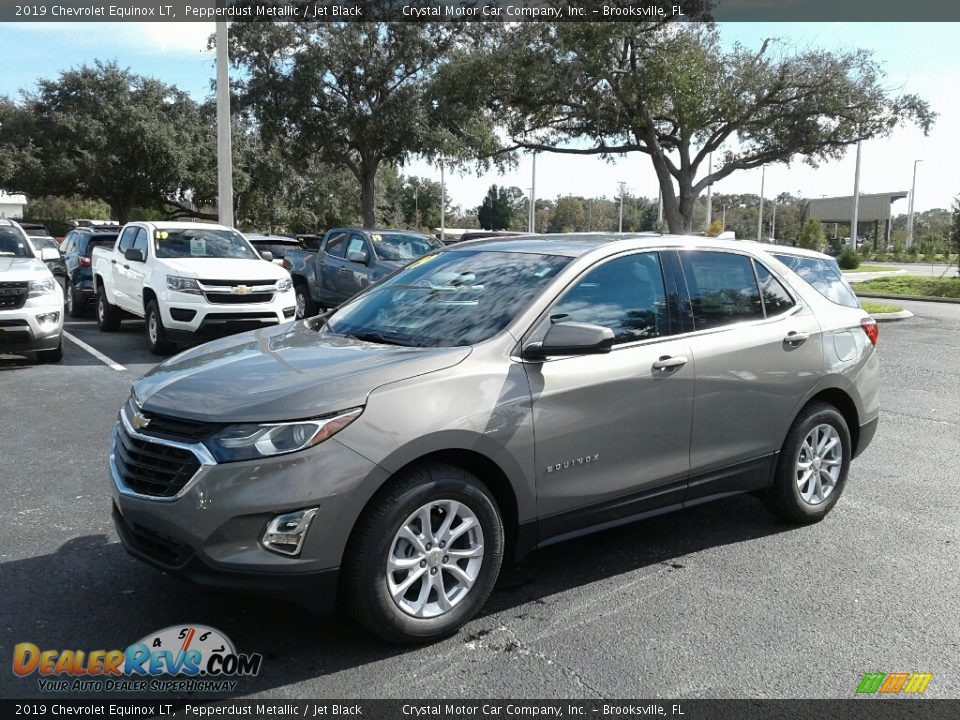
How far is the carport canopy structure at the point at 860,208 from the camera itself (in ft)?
248

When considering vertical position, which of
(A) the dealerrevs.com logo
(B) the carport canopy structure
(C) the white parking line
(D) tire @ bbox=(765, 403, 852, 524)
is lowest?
(A) the dealerrevs.com logo

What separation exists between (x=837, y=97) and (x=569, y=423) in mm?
20676

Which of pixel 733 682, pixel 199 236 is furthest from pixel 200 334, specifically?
pixel 733 682

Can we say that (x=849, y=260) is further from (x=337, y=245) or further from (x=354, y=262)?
(x=354, y=262)

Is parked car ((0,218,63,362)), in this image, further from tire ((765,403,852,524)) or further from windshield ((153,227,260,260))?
tire ((765,403,852,524))

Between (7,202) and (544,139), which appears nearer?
(544,139)

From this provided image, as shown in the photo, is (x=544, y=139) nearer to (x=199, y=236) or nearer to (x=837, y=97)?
(x=837, y=97)

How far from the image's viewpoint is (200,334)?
36.3 ft

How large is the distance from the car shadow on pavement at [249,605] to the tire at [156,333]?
6995mm

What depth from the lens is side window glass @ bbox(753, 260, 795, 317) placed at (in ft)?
16.4

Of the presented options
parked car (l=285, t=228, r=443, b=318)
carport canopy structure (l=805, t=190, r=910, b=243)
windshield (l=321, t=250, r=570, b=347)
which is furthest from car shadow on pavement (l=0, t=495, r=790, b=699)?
carport canopy structure (l=805, t=190, r=910, b=243)

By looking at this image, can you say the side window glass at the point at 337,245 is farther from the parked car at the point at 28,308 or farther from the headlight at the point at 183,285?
the parked car at the point at 28,308

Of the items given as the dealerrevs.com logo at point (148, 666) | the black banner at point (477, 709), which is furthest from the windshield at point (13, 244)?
the black banner at point (477, 709)

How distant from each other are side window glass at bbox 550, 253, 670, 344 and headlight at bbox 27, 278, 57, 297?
7.87m
